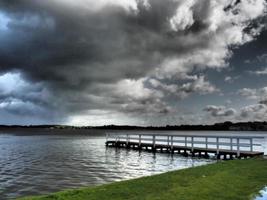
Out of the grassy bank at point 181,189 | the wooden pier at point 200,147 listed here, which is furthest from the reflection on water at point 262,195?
the wooden pier at point 200,147

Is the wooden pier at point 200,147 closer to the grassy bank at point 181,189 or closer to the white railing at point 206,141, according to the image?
the white railing at point 206,141

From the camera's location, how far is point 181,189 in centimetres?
1296

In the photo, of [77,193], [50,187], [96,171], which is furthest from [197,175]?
[96,171]

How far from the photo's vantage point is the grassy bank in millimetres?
11844

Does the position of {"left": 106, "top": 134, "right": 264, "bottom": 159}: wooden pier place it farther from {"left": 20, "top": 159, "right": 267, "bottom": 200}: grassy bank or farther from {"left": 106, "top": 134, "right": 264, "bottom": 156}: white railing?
{"left": 20, "top": 159, "right": 267, "bottom": 200}: grassy bank

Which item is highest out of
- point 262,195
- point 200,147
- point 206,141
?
point 206,141

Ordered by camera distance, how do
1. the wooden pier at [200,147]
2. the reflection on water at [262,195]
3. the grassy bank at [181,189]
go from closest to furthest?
1. the reflection on water at [262,195]
2. the grassy bank at [181,189]
3. the wooden pier at [200,147]

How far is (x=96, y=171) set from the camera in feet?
98.4

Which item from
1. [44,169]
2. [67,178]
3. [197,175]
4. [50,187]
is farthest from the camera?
[44,169]

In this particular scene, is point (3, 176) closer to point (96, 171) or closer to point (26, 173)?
point (26, 173)

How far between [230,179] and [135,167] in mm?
18236

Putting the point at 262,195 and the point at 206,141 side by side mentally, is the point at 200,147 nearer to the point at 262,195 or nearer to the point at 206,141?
the point at 206,141

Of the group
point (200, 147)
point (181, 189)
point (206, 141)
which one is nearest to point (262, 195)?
point (181, 189)

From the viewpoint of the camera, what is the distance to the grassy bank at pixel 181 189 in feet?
38.9
